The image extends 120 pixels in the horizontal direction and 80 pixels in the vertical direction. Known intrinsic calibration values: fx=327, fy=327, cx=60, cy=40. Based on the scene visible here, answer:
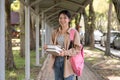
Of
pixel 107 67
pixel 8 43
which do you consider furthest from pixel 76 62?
pixel 107 67

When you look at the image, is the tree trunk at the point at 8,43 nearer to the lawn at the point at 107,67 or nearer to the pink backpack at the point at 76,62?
the lawn at the point at 107,67

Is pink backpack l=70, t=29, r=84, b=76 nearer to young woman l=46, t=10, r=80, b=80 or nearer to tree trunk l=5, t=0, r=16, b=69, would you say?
young woman l=46, t=10, r=80, b=80

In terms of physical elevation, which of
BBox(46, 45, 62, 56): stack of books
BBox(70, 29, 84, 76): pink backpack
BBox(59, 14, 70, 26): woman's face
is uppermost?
BBox(59, 14, 70, 26): woman's face

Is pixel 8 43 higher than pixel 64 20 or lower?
lower

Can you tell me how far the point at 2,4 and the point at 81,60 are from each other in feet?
5.20

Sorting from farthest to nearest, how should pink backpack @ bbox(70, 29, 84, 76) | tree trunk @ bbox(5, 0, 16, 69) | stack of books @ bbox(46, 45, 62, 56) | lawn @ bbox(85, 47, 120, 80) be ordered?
1. tree trunk @ bbox(5, 0, 16, 69)
2. lawn @ bbox(85, 47, 120, 80)
3. pink backpack @ bbox(70, 29, 84, 76)
4. stack of books @ bbox(46, 45, 62, 56)

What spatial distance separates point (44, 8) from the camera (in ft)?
55.9

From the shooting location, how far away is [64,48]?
209 inches

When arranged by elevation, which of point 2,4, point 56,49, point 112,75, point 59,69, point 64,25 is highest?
point 2,4

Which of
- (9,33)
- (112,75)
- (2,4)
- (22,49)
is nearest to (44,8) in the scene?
(22,49)

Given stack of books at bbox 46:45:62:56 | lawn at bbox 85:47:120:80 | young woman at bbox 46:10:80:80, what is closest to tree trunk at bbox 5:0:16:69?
lawn at bbox 85:47:120:80

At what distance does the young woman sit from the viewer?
208 inches

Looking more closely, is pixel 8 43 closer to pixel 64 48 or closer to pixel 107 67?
pixel 107 67

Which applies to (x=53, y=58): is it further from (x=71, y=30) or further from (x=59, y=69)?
(x=71, y=30)
